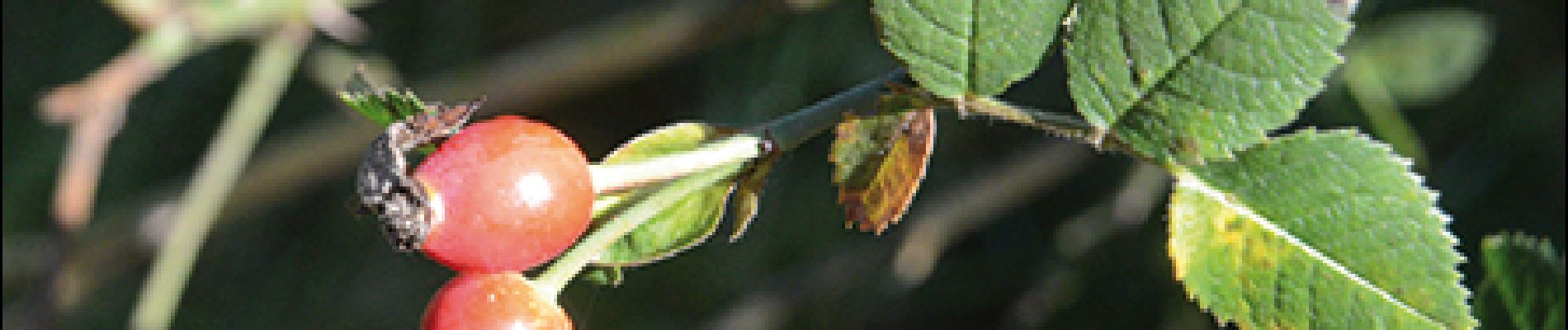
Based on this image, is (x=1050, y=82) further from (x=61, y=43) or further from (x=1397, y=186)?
(x=61, y=43)

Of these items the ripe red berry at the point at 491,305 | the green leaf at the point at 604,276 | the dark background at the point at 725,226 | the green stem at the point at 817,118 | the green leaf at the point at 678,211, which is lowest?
the dark background at the point at 725,226

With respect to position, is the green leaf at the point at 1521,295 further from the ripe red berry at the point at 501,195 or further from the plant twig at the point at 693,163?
the ripe red berry at the point at 501,195

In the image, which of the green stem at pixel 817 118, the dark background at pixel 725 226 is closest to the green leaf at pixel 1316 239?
the green stem at pixel 817 118

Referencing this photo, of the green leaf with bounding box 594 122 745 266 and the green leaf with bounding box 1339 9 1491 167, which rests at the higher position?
the green leaf with bounding box 594 122 745 266

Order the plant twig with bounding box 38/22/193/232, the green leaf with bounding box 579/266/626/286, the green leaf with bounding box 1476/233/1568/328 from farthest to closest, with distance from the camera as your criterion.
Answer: the plant twig with bounding box 38/22/193/232, the green leaf with bounding box 1476/233/1568/328, the green leaf with bounding box 579/266/626/286

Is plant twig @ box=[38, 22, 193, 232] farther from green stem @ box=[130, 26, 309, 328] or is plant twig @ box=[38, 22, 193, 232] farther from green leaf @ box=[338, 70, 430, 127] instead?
green leaf @ box=[338, 70, 430, 127]

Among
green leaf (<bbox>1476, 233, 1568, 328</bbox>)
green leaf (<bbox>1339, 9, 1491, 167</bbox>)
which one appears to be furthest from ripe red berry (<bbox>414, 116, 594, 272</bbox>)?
green leaf (<bbox>1339, 9, 1491, 167</bbox>)
